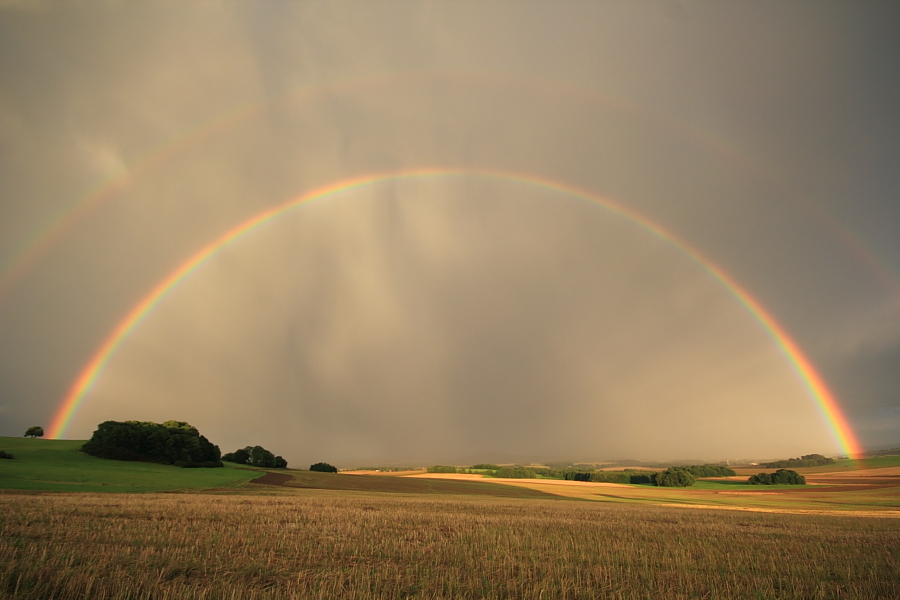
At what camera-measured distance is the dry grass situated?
35.8 ft

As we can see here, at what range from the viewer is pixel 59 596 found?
376 inches

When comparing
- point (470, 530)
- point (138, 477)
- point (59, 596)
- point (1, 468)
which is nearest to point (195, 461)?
point (138, 477)

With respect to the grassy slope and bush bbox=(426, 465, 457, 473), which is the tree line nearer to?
bush bbox=(426, 465, 457, 473)

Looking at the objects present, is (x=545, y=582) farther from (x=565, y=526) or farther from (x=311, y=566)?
(x=565, y=526)

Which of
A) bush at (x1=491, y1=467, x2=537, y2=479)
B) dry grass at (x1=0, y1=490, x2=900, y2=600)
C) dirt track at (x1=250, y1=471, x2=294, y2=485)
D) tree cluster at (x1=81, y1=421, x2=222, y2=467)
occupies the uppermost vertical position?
tree cluster at (x1=81, y1=421, x2=222, y2=467)

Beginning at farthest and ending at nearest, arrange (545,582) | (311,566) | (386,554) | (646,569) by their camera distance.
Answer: (386,554), (646,569), (311,566), (545,582)

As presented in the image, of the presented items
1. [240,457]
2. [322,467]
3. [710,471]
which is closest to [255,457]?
[240,457]

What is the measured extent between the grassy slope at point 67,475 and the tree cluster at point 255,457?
159ft

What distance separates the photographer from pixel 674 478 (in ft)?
409

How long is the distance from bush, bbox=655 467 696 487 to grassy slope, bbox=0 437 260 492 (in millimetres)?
110746

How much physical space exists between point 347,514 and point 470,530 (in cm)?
945

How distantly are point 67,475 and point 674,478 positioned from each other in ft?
439

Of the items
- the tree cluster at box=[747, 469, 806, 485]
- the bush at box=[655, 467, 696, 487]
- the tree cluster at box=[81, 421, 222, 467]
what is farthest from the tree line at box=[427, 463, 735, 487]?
the tree cluster at box=[81, 421, 222, 467]

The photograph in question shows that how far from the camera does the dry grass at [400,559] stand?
10.9 m
